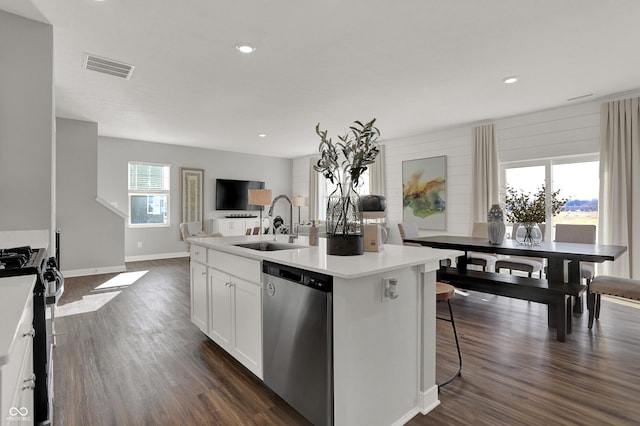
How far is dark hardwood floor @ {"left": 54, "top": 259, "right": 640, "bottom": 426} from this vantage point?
1.89 metres

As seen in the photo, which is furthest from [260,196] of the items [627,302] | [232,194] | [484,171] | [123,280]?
[232,194]

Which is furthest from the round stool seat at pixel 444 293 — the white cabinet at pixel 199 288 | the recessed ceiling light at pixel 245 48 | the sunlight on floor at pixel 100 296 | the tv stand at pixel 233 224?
the tv stand at pixel 233 224

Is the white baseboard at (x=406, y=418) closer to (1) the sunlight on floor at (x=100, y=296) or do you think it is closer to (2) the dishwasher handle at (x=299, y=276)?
(2) the dishwasher handle at (x=299, y=276)

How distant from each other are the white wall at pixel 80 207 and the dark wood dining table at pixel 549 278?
5.74m

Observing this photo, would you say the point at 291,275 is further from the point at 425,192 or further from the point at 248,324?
the point at 425,192

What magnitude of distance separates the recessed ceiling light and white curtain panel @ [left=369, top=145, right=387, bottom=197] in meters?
4.66

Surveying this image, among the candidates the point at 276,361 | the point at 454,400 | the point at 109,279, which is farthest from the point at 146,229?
the point at 454,400

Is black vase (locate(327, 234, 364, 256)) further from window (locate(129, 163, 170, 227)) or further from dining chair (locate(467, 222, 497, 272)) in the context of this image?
window (locate(129, 163, 170, 227))

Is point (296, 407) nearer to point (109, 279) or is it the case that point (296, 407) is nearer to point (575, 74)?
point (575, 74)

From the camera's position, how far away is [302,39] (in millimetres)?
2982

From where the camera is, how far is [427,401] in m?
1.93

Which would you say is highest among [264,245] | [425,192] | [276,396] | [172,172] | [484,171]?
[172,172]

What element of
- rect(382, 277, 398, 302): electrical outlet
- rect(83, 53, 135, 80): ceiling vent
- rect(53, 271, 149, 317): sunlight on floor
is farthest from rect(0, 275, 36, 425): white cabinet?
rect(53, 271, 149, 317): sunlight on floor

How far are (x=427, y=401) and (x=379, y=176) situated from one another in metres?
6.00
